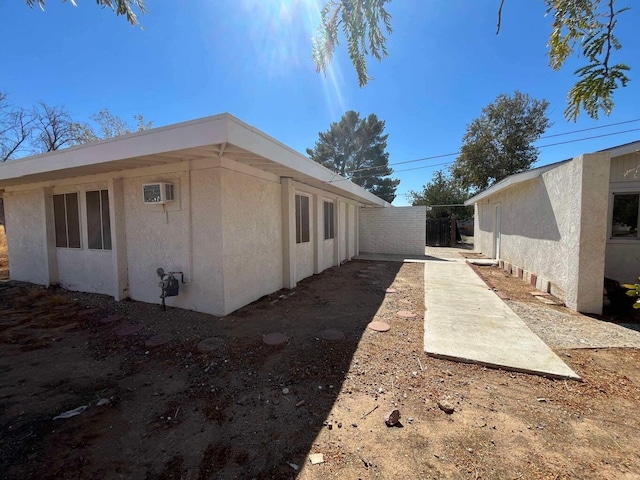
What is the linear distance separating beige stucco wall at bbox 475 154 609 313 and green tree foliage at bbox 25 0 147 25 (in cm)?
688

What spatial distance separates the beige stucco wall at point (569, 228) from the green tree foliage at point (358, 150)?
1563cm

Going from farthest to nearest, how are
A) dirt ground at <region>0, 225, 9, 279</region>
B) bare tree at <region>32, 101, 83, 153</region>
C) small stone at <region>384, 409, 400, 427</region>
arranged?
bare tree at <region>32, 101, 83, 153</region> → dirt ground at <region>0, 225, 9, 279</region> → small stone at <region>384, 409, 400, 427</region>

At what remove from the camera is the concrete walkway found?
2861 mm

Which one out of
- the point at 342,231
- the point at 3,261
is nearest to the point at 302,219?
the point at 342,231

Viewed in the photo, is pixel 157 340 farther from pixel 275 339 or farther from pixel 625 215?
pixel 625 215

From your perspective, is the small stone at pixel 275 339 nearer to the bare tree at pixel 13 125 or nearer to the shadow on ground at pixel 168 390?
the shadow on ground at pixel 168 390

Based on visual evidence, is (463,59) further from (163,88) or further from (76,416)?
(76,416)

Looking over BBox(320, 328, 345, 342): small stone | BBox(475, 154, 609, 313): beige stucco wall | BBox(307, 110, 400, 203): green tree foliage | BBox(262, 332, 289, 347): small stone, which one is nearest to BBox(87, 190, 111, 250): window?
BBox(262, 332, 289, 347): small stone

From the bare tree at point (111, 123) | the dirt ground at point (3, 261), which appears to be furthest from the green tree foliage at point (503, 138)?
the dirt ground at point (3, 261)

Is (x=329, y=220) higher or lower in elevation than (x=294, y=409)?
higher

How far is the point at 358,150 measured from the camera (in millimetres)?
22328

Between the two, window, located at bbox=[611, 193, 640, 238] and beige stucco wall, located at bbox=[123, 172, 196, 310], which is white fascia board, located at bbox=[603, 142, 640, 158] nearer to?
window, located at bbox=[611, 193, 640, 238]

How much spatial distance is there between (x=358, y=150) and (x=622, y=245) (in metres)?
18.7

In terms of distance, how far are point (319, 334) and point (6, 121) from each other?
21.9m
